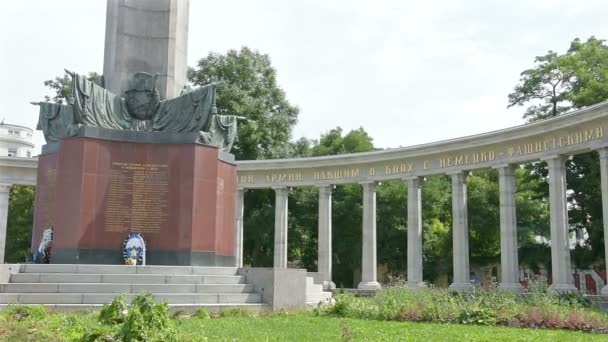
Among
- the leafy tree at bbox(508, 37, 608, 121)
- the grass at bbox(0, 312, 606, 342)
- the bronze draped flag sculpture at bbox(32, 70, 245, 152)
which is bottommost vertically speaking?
the grass at bbox(0, 312, 606, 342)

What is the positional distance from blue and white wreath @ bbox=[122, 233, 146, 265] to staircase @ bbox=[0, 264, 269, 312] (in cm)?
88

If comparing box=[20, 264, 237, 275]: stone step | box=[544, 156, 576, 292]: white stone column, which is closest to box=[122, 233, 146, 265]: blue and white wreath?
box=[20, 264, 237, 275]: stone step

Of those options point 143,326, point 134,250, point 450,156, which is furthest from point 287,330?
point 450,156

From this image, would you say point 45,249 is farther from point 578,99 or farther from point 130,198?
point 578,99

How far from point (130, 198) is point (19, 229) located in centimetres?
4391

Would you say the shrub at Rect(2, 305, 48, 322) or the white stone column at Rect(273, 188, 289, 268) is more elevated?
the white stone column at Rect(273, 188, 289, 268)

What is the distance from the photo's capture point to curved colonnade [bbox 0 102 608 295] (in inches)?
1619

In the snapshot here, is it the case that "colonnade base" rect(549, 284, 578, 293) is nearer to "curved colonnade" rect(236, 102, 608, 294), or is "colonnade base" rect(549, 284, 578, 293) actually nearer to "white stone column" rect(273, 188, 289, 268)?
"curved colonnade" rect(236, 102, 608, 294)

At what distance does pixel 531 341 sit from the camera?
1819cm

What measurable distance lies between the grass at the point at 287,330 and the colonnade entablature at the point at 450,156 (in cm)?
Answer: 2157

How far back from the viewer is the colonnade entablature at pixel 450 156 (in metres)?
40.2

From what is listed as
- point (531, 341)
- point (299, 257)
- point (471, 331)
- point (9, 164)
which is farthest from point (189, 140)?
point (299, 257)

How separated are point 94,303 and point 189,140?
8.48m

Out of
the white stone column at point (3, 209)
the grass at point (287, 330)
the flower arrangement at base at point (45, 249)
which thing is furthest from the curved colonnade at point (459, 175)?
the white stone column at point (3, 209)
